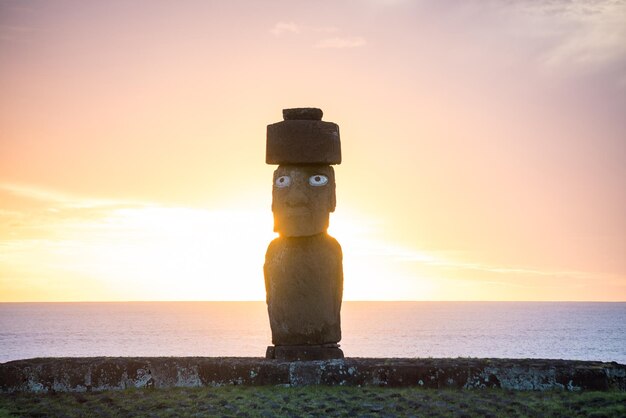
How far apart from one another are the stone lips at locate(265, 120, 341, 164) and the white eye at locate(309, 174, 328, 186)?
11.6 inches

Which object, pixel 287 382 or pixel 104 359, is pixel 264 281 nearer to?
pixel 287 382

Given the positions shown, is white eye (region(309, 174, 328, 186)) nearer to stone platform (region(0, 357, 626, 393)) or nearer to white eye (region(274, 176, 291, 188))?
white eye (region(274, 176, 291, 188))

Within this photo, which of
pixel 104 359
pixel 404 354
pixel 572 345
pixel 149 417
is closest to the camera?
pixel 149 417

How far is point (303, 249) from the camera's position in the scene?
14656mm

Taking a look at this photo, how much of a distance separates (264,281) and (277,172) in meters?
2.17

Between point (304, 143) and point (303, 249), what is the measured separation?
6.73ft

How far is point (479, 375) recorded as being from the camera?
520 inches

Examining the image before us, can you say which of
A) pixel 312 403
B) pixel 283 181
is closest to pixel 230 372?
pixel 312 403

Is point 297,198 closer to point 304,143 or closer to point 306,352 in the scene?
point 304,143

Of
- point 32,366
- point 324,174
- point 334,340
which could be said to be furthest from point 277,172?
point 32,366

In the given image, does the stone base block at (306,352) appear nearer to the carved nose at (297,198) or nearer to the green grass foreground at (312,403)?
the green grass foreground at (312,403)

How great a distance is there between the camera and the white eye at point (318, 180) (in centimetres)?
1473

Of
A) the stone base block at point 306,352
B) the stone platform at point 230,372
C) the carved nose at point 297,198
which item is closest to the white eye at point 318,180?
the carved nose at point 297,198

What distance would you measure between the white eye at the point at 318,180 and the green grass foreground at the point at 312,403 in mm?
3869
